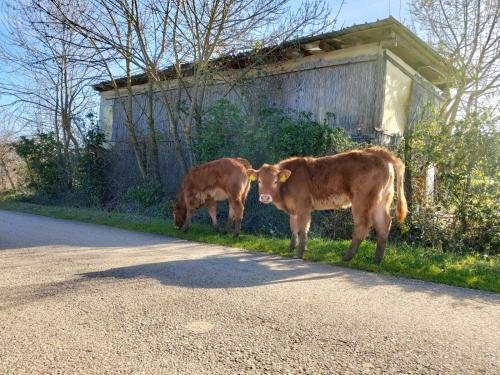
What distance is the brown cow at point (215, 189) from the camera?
9.05 m

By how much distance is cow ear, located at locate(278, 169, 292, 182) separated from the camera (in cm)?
696

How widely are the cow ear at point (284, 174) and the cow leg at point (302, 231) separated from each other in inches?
28.3

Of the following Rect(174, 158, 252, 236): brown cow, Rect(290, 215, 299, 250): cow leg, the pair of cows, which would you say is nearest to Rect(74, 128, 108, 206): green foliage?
Rect(174, 158, 252, 236): brown cow

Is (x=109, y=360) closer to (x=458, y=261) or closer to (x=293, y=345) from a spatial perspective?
(x=293, y=345)

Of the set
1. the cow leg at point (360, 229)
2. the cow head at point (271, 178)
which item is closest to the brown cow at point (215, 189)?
the cow head at point (271, 178)

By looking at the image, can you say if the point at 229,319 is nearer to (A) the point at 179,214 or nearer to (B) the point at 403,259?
(B) the point at 403,259

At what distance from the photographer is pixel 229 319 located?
3520 mm

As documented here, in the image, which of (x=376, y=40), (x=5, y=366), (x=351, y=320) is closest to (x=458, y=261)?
(x=351, y=320)

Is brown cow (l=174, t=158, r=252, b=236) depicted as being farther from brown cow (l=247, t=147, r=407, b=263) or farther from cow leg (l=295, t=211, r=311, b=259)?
cow leg (l=295, t=211, r=311, b=259)

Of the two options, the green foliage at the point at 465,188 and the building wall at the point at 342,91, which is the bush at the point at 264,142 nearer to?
the building wall at the point at 342,91

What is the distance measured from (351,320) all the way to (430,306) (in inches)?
43.8

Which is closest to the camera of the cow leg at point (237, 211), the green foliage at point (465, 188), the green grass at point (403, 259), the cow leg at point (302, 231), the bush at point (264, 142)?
the green grass at point (403, 259)

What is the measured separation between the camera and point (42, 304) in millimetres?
3852

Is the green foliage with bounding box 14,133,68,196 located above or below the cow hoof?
above
